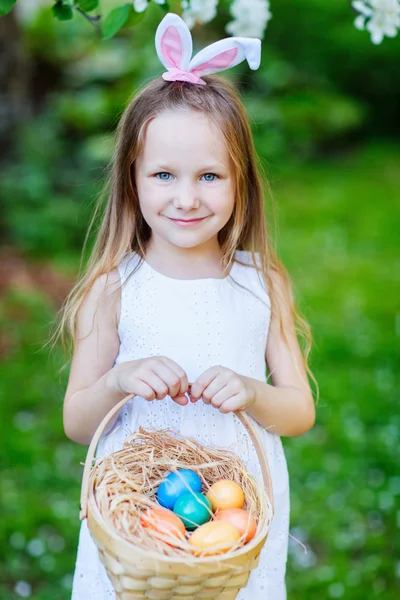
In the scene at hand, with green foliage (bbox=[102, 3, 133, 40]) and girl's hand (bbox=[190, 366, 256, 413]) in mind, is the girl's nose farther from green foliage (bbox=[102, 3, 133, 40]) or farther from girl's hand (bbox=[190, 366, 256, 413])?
green foliage (bbox=[102, 3, 133, 40])

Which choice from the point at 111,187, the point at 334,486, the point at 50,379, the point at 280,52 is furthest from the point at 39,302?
the point at 280,52

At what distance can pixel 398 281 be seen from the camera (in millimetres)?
6562

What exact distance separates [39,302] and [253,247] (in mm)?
3717

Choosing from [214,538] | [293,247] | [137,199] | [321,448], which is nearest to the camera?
[214,538]

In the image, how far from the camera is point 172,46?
76.5 inches

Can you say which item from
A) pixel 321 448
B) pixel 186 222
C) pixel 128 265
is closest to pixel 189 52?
pixel 186 222

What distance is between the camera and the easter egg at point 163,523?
5.29ft

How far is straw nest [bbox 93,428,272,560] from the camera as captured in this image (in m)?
1.57

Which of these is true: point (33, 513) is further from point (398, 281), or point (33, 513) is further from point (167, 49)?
point (398, 281)

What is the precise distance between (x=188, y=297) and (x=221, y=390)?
0.36 meters

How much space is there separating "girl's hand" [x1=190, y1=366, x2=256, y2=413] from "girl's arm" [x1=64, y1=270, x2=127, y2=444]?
13.5 inches

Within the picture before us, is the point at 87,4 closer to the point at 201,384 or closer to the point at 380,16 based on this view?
the point at 380,16

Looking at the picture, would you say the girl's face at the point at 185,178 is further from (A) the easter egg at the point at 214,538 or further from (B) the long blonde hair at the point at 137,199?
(A) the easter egg at the point at 214,538

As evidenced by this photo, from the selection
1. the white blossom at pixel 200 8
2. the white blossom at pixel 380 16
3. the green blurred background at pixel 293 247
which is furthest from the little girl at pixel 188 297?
the green blurred background at pixel 293 247
